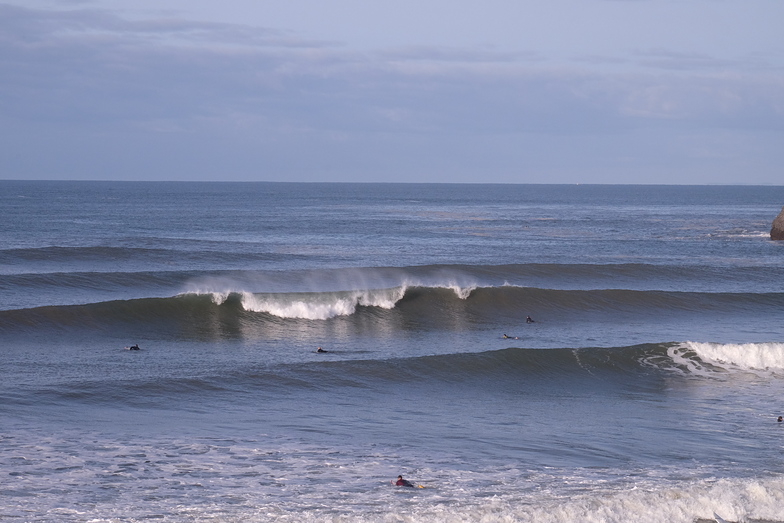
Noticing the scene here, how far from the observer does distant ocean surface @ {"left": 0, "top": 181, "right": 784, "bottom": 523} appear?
36.3 ft

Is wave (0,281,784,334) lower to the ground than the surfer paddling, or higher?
higher

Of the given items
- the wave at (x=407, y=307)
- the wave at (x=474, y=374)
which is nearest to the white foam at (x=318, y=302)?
the wave at (x=407, y=307)

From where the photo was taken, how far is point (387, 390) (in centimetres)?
1770

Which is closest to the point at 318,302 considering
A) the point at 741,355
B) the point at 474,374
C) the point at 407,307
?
the point at 407,307

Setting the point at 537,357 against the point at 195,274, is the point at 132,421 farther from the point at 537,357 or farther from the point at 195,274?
the point at 195,274

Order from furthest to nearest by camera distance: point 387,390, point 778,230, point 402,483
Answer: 1. point 778,230
2. point 387,390
3. point 402,483

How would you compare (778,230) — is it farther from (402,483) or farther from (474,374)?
(402,483)

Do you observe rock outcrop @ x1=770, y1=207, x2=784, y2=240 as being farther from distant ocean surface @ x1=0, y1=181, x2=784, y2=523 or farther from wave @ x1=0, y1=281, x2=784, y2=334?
wave @ x1=0, y1=281, x2=784, y2=334

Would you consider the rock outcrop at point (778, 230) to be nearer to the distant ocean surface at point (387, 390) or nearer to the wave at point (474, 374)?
the distant ocean surface at point (387, 390)

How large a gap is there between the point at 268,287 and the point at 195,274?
4067mm

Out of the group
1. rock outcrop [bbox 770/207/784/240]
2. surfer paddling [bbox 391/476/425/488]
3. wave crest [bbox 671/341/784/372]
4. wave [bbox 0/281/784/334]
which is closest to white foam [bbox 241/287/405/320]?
wave [bbox 0/281/784/334]

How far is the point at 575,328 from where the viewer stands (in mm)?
25688

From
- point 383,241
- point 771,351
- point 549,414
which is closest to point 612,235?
point 383,241

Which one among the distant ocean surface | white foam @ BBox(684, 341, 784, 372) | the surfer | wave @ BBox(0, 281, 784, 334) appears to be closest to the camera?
the distant ocean surface
